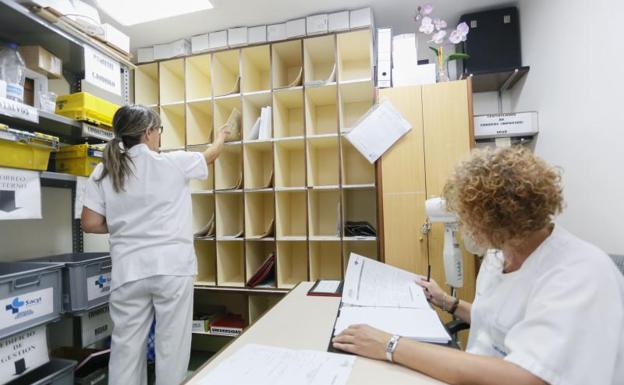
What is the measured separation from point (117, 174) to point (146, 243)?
0.32 metres

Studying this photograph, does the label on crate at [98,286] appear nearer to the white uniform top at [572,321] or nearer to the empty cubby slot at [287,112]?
the empty cubby slot at [287,112]

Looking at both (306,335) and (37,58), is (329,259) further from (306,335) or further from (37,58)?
(37,58)

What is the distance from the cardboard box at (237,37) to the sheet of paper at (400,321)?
6.74ft

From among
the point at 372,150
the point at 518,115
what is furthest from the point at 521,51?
the point at 372,150

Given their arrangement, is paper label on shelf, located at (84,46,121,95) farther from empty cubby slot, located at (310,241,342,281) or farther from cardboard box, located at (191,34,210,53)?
empty cubby slot, located at (310,241,342,281)

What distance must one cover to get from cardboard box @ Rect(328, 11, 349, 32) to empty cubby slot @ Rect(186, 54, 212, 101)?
95 cm

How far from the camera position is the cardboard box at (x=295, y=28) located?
2.18 metres

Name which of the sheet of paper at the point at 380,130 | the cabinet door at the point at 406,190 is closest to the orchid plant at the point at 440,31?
the cabinet door at the point at 406,190

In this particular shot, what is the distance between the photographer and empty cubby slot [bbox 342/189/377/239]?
95.1 inches

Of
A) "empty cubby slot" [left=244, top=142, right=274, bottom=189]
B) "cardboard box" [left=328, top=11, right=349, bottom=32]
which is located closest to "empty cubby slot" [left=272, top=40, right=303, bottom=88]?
"cardboard box" [left=328, top=11, right=349, bottom=32]

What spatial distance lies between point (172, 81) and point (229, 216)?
121 cm

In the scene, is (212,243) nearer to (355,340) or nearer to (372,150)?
(372,150)

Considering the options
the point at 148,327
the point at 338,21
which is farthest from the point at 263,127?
the point at 148,327

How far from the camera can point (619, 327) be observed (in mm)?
528
